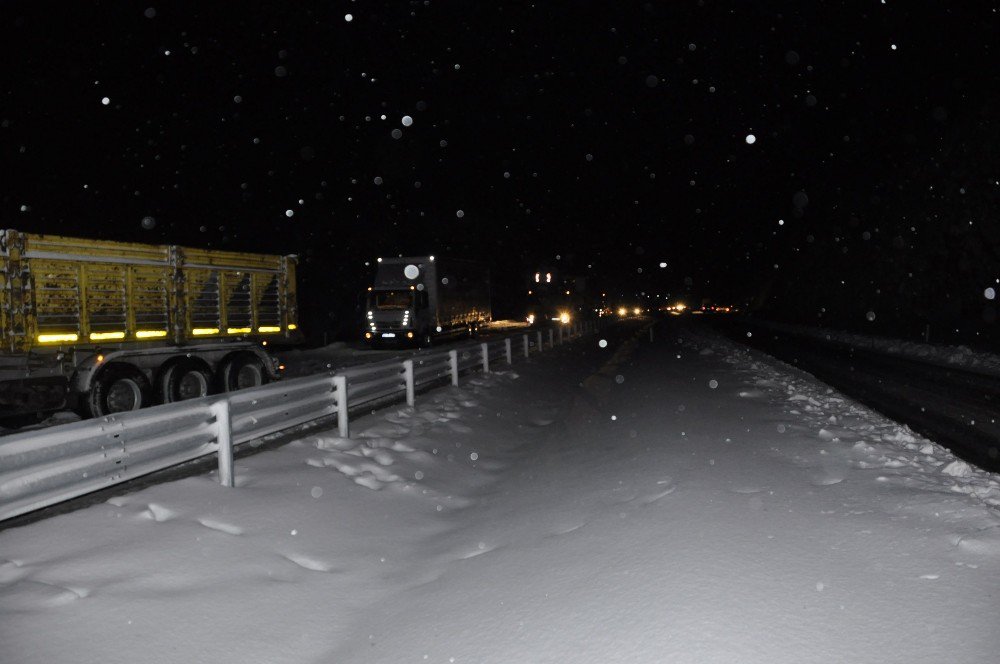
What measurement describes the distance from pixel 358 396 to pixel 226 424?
3.99 m

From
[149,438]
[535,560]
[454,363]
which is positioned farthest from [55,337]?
[535,560]

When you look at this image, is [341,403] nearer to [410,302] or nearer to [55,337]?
[55,337]

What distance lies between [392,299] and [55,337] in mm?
20882

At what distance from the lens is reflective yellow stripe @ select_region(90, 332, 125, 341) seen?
38.2 ft

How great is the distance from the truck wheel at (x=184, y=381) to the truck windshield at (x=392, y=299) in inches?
699

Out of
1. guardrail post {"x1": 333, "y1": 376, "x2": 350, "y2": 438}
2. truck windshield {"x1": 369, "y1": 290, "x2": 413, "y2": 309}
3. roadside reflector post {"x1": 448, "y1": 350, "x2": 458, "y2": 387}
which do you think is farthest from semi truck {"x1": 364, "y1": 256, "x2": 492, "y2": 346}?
guardrail post {"x1": 333, "y1": 376, "x2": 350, "y2": 438}

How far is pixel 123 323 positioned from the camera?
12.2 metres

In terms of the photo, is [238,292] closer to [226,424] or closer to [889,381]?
[226,424]

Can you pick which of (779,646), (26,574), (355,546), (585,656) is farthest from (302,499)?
(779,646)

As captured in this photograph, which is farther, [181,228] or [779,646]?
[181,228]

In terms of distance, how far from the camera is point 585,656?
141 inches

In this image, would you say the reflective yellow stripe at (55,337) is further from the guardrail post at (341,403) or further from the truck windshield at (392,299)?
the truck windshield at (392,299)

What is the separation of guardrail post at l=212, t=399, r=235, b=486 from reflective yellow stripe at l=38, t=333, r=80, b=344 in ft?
18.9

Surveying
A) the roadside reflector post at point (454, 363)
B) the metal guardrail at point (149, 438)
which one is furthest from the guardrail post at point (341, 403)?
the roadside reflector post at point (454, 363)
